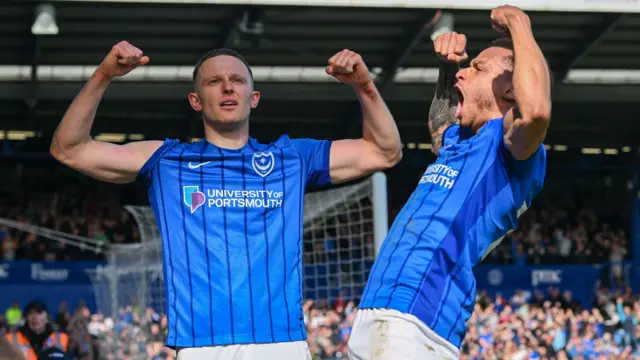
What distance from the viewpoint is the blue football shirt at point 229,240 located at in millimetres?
4445

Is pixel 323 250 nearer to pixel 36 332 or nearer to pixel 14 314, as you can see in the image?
pixel 36 332

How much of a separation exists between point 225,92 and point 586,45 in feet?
45.1

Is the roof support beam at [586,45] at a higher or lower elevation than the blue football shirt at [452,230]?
higher

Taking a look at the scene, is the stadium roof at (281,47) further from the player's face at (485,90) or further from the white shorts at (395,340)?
the white shorts at (395,340)

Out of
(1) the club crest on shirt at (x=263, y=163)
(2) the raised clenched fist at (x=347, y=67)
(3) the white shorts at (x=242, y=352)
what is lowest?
(3) the white shorts at (x=242, y=352)

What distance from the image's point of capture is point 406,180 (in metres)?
24.7

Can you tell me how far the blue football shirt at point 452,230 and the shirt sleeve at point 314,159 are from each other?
0.83 metres

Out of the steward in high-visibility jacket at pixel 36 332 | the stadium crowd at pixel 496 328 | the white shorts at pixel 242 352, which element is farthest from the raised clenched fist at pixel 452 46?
the stadium crowd at pixel 496 328

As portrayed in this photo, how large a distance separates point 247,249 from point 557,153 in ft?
73.5

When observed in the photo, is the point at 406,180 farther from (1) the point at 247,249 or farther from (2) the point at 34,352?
(1) the point at 247,249

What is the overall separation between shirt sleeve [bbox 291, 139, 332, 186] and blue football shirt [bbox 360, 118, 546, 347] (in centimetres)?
83

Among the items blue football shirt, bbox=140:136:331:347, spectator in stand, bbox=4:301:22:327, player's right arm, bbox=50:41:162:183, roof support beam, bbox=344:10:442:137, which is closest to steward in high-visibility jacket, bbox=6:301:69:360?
spectator in stand, bbox=4:301:22:327

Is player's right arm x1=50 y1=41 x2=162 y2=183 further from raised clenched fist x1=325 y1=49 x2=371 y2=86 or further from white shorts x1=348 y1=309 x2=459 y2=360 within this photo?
white shorts x1=348 y1=309 x2=459 y2=360

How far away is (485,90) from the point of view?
408 cm
